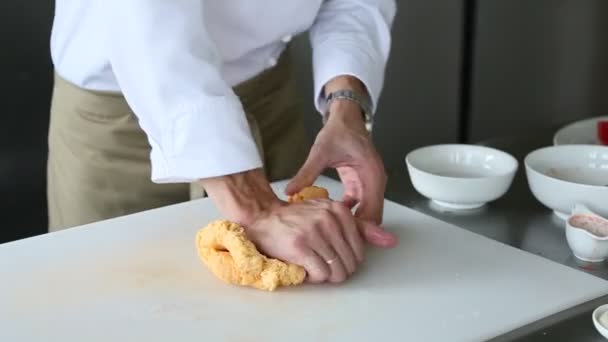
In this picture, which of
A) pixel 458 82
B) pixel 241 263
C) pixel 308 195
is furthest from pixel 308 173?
pixel 458 82

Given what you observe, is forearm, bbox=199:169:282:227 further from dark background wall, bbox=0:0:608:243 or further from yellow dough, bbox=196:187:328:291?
dark background wall, bbox=0:0:608:243

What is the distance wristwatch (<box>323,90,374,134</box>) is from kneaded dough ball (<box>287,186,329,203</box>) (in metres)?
0.11

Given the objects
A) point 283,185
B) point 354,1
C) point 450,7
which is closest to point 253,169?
point 283,185

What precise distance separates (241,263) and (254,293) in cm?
3

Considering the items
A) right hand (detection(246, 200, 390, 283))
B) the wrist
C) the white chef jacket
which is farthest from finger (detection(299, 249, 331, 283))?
the wrist

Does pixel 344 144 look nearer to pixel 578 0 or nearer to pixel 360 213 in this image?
pixel 360 213

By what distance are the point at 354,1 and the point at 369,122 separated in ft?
0.56

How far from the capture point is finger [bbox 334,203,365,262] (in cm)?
77

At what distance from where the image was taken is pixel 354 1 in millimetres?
1051

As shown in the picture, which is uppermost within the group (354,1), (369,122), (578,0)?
(354,1)

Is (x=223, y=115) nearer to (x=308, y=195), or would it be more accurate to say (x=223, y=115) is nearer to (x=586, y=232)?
(x=308, y=195)

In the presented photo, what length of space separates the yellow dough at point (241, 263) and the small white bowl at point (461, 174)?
266 millimetres

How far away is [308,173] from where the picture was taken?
2.76 ft

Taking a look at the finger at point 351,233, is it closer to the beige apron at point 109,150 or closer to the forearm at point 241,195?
the forearm at point 241,195
